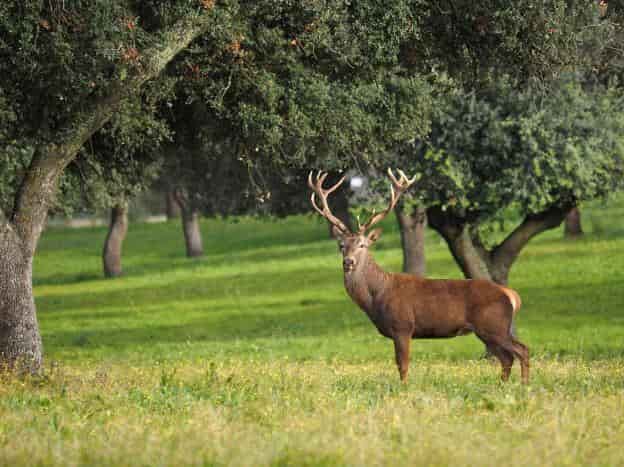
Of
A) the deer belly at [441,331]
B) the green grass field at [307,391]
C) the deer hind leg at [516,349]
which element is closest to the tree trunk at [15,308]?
the green grass field at [307,391]

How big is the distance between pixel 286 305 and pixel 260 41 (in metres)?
23.0

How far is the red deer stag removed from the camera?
14.6 metres

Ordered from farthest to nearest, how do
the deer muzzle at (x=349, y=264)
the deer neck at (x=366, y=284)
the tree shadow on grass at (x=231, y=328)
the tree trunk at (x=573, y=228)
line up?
the tree trunk at (x=573, y=228), the tree shadow on grass at (x=231, y=328), the deer neck at (x=366, y=284), the deer muzzle at (x=349, y=264)

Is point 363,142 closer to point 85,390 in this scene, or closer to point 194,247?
point 85,390

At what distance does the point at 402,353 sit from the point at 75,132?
17.0ft

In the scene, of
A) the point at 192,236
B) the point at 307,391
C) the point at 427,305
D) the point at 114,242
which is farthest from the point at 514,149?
the point at 192,236

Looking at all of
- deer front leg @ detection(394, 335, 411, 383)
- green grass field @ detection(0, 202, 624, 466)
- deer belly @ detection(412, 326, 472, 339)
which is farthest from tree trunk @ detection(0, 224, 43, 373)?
deer belly @ detection(412, 326, 472, 339)

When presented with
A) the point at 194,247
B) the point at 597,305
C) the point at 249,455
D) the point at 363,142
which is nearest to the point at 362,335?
the point at 597,305

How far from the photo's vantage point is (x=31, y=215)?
15.9m

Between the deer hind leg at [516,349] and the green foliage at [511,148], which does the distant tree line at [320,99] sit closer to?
the green foliage at [511,148]

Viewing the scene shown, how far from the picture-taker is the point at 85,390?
13734 millimetres

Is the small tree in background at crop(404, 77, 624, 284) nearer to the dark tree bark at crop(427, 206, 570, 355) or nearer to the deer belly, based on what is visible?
the dark tree bark at crop(427, 206, 570, 355)

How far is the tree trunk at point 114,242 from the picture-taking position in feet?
168

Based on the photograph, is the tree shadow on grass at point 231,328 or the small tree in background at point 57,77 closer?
the small tree in background at point 57,77
